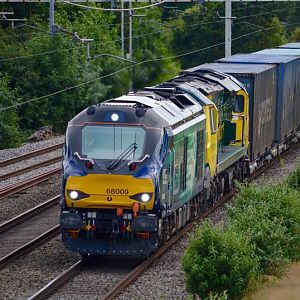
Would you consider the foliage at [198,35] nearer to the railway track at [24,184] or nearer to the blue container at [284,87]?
the blue container at [284,87]

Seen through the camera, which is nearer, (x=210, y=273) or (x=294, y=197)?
(x=210, y=273)

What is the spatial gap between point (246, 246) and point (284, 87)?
54.9 feet

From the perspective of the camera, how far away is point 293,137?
115 feet

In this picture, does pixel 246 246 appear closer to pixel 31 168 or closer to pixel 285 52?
pixel 31 168

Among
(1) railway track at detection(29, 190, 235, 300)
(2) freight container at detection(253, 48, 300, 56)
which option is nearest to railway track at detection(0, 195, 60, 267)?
(1) railway track at detection(29, 190, 235, 300)

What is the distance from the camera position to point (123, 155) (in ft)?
55.6

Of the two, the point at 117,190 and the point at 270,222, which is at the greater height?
the point at 117,190

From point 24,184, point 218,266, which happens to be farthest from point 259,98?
point 218,266

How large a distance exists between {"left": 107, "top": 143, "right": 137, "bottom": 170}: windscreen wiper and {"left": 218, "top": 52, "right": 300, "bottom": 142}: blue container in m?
13.9

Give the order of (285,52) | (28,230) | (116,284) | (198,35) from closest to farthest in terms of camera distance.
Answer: (116,284), (28,230), (285,52), (198,35)

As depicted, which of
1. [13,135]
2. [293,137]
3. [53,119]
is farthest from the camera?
[53,119]

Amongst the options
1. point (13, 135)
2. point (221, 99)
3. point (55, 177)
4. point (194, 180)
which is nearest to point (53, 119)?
point (13, 135)

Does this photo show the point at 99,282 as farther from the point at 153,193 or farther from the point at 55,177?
the point at 55,177

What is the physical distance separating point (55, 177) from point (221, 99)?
639 centimetres
